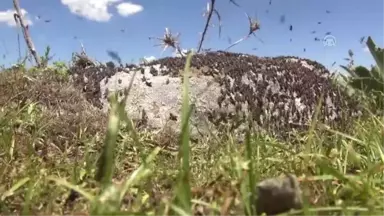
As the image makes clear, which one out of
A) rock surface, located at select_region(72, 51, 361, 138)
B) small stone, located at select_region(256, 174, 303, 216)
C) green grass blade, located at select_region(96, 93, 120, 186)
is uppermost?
rock surface, located at select_region(72, 51, 361, 138)

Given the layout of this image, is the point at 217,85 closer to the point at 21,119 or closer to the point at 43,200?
the point at 21,119

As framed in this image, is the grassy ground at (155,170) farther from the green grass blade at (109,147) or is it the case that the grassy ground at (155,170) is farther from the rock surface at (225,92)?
the rock surface at (225,92)

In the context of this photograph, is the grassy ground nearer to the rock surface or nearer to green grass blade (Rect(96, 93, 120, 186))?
green grass blade (Rect(96, 93, 120, 186))

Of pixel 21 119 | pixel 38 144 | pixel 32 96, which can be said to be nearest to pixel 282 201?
pixel 38 144

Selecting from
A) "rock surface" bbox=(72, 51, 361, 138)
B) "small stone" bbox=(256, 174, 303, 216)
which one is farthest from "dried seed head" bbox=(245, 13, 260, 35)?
"small stone" bbox=(256, 174, 303, 216)

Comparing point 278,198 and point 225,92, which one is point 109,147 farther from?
point 225,92

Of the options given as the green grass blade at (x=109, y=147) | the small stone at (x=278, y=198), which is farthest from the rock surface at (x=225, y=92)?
the green grass blade at (x=109, y=147)

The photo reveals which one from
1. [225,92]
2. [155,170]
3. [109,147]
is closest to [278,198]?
[109,147]
